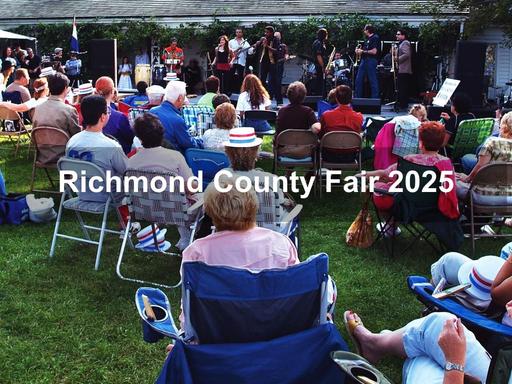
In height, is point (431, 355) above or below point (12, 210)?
above

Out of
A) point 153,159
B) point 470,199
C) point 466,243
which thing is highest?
point 153,159

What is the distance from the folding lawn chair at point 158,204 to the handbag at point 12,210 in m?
1.90

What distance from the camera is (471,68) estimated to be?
1272 cm

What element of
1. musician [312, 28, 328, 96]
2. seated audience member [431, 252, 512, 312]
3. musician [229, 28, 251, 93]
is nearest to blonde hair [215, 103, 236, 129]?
seated audience member [431, 252, 512, 312]

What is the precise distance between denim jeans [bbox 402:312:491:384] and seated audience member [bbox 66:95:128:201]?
300 centimetres

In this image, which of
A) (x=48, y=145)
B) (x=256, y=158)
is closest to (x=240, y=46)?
(x=48, y=145)

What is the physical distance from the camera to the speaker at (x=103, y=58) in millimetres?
14352

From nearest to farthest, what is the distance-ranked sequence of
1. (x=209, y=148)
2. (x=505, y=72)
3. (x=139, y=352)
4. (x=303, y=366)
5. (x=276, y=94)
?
(x=303, y=366) → (x=139, y=352) → (x=209, y=148) → (x=276, y=94) → (x=505, y=72)

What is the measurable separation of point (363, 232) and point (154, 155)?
1970 millimetres

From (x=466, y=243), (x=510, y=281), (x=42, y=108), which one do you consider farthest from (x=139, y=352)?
(x=42, y=108)

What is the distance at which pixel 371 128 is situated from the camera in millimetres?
8586

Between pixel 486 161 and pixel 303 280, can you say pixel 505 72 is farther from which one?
pixel 303 280

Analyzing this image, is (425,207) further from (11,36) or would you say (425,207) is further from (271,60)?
(11,36)

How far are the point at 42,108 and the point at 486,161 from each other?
467 cm
